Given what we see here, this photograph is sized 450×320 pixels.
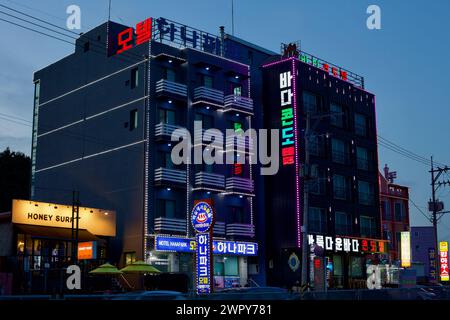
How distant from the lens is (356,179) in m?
68.6

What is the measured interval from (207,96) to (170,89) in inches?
156

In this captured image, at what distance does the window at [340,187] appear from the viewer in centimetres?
6575

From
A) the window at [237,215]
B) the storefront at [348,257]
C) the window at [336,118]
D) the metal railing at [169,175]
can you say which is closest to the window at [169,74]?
the metal railing at [169,175]

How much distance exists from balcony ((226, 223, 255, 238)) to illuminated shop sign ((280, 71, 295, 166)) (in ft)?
22.9

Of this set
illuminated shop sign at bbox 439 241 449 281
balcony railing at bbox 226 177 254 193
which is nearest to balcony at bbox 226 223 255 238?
balcony railing at bbox 226 177 254 193

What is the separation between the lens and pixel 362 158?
70.8m

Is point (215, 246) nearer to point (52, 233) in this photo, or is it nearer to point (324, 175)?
point (52, 233)

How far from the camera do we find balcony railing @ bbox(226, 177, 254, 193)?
5719cm

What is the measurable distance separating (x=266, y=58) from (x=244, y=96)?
722cm

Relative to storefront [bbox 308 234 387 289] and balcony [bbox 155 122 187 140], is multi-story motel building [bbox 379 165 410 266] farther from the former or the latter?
balcony [bbox 155 122 187 140]

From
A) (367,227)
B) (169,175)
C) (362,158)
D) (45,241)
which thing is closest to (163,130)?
(169,175)
